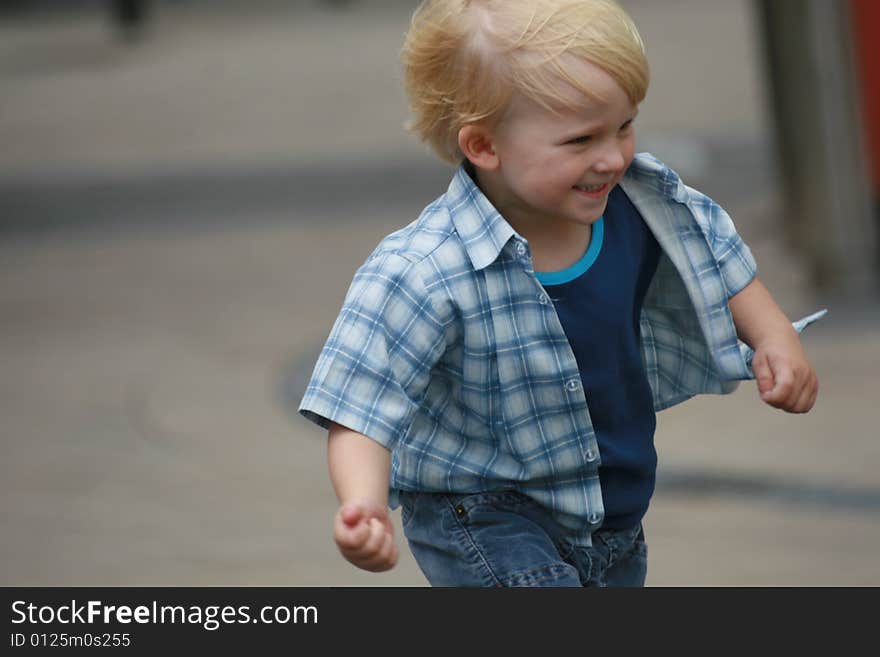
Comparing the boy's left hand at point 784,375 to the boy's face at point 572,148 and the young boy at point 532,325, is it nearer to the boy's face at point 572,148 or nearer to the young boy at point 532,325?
the young boy at point 532,325

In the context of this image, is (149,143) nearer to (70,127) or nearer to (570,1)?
(70,127)

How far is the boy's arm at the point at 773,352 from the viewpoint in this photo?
2432 mm

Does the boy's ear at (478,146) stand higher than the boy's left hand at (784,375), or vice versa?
the boy's ear at (478,146)

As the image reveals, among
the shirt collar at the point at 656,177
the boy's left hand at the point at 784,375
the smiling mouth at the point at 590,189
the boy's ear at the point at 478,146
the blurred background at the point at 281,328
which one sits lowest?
the boy's left hand at the point at 784,375

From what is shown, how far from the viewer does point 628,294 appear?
248cm

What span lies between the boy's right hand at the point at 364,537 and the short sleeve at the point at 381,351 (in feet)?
0.63

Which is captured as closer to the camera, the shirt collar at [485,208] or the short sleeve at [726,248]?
the shirt collar at [485,208]

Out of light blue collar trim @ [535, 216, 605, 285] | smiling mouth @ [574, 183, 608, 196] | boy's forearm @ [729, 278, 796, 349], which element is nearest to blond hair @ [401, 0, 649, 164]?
smiling mouth @ [574, 183, 608, 196]

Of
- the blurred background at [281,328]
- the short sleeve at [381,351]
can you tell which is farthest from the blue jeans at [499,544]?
the blurred background at [281,328]

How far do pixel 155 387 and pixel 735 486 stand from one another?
2.78 m

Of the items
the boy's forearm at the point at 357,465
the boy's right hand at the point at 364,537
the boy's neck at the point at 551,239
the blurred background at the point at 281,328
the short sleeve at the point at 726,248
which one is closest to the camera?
the boy's right hand at the point at 364,537

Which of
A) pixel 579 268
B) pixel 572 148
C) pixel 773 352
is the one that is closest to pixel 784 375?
pixel 773 352

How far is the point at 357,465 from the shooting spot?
229cm

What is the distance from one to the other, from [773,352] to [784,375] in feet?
0.22
